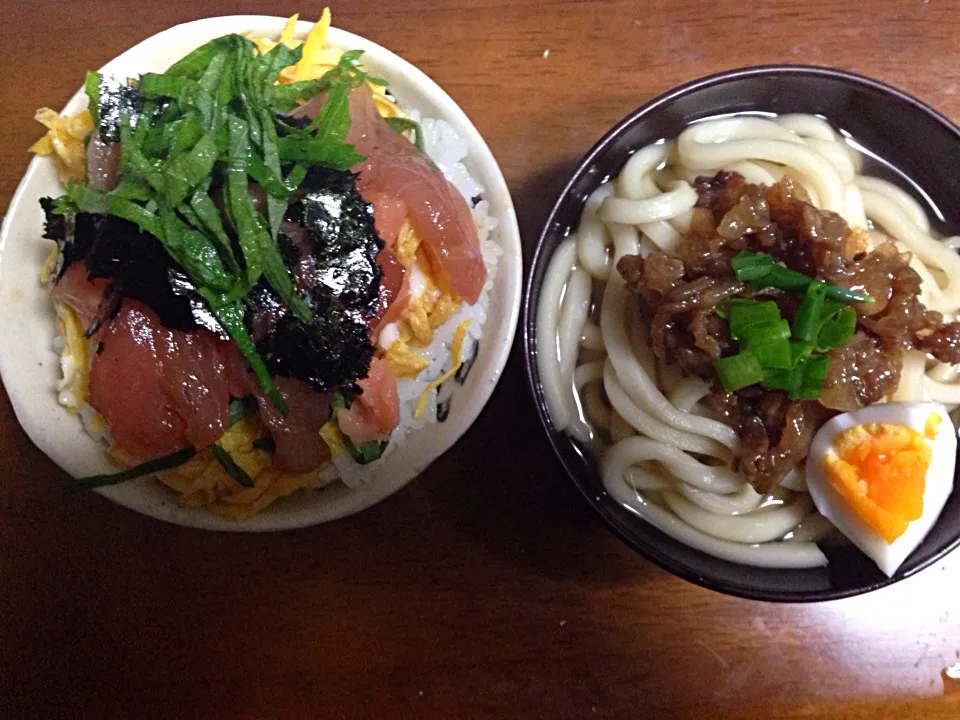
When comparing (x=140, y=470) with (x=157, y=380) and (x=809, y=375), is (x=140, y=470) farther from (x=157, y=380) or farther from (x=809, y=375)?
(x=809, y=375)

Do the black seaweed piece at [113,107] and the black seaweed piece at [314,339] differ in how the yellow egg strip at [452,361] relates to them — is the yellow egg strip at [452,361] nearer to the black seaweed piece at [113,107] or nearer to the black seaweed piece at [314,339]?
the black seaweed piece at [314,339]

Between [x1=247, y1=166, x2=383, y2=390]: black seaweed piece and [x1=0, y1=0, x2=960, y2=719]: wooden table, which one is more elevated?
[x1=247, y1=166, x2=383, y2=390]: black seaweed piece

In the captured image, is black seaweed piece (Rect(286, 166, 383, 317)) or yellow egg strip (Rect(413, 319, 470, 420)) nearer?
→ black seaweed piece (Rect(286, 166, 383, 317))

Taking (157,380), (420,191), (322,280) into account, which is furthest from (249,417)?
(420,191)

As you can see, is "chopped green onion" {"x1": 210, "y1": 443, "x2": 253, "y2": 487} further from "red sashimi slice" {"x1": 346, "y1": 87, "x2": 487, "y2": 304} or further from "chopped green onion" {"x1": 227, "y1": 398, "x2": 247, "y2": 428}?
"red sashimi slice" {"x1": 346, "y1": 87, "x2": 487, "y2": 304}

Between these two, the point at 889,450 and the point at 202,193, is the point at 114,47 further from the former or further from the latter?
the point at 889,450

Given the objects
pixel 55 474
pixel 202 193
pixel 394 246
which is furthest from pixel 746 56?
pixel 55 474

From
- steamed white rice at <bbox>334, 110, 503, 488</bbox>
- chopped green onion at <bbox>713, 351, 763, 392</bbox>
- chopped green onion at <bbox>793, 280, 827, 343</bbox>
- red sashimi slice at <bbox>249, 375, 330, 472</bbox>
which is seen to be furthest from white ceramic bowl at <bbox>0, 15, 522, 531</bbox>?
chopped green onion at <bbox>793, 280, 827, 343</bbox>
